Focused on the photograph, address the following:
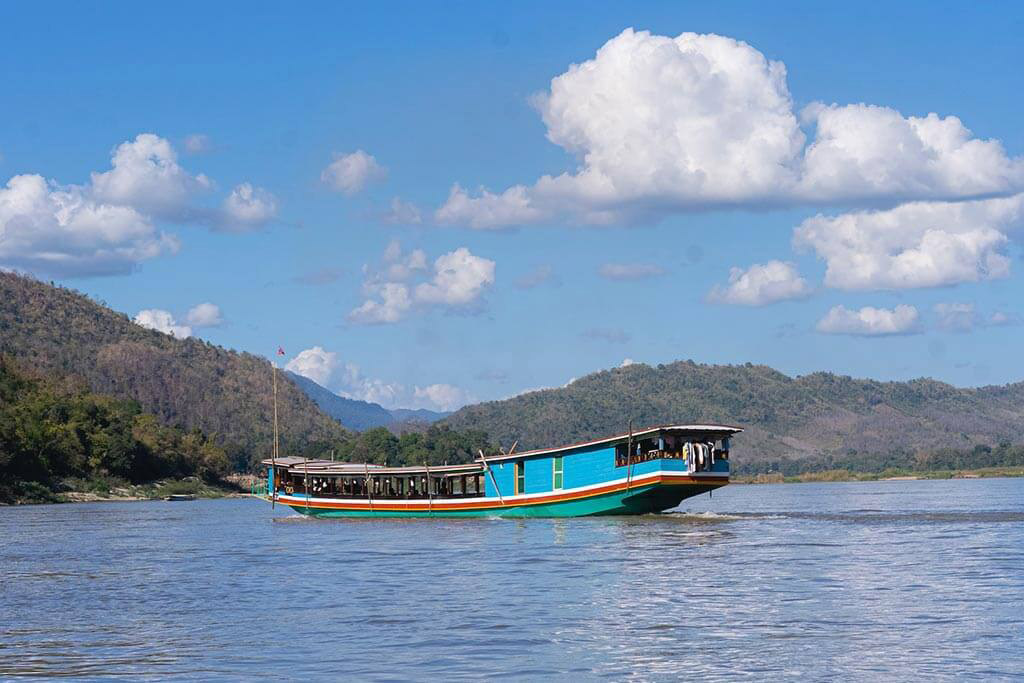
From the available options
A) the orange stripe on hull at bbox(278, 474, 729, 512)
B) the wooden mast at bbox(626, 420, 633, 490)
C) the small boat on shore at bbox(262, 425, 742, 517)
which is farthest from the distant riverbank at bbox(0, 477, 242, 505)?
the wooden mast at bbox(626, 420, 633, 490)

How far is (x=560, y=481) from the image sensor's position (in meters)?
64.6

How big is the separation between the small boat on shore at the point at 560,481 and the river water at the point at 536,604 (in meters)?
3.58

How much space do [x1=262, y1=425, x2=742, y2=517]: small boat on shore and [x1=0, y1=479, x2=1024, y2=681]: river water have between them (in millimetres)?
3578

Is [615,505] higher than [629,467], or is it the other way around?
[629,467]

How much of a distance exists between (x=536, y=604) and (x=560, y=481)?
32271 millimetres

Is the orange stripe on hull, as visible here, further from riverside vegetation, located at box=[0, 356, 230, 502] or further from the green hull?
riverside vegetation, located at box=[0, 356, 230, 502]

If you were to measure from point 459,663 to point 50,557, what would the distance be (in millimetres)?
29954

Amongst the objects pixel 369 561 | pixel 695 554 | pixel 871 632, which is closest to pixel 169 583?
pixel 369 561

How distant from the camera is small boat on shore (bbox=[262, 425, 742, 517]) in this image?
60781mm

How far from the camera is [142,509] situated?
9956 cm

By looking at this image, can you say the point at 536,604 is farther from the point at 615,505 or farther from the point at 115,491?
the point at 115,491

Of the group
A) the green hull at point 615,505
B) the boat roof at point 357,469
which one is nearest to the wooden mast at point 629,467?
the green hull at point 615,505

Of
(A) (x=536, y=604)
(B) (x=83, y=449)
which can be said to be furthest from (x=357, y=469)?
(B) (x=83, y=449)

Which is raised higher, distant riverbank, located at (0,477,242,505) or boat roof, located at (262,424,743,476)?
boat roof, located at (262,424,743,476)
